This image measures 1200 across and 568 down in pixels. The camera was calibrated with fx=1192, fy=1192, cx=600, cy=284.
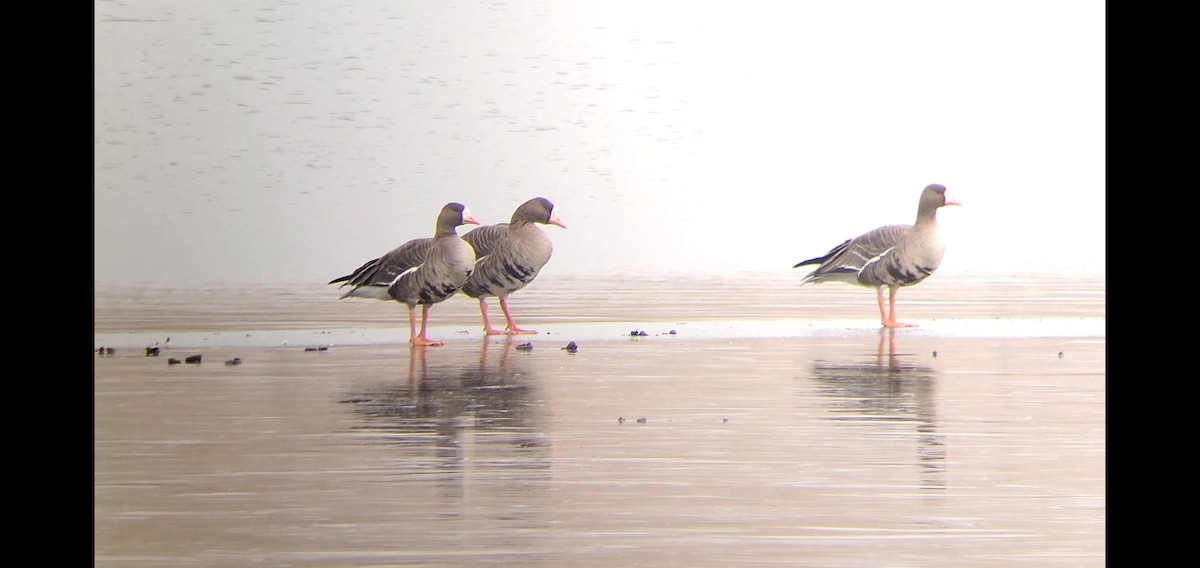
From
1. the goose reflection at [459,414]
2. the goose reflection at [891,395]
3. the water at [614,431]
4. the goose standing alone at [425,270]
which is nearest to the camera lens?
the water at [614,431]

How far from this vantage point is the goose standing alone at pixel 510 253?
3133mm

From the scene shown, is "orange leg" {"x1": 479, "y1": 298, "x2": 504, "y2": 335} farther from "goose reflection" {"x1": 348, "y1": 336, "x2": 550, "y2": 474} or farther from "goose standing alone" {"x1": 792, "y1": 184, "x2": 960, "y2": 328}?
"goose standing alone" {"x1": 792, "y1": 184, "x2": 960, "y2": 328}

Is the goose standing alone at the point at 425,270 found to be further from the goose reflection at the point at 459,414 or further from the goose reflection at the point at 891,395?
the goose reflection at the point at 891,395

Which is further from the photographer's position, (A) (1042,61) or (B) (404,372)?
(A) (1042,61)

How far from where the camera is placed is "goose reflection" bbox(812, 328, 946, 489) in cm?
283

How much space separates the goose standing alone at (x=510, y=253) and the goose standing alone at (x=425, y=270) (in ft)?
0.11

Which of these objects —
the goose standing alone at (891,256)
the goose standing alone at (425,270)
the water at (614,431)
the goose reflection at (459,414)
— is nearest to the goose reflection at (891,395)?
the water at (614,431)

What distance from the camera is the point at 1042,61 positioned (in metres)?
3.24

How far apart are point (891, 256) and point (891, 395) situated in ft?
1.37

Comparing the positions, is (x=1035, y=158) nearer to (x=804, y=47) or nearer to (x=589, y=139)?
(x=804, y=47)

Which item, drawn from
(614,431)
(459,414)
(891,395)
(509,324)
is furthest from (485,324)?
(891,395)

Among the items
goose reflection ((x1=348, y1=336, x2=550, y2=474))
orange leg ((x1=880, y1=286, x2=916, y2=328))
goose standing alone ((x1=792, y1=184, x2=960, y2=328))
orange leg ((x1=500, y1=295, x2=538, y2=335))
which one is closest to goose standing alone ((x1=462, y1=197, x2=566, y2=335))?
orange leg ((x1=500, y1=295, x2=538, y2=335))
